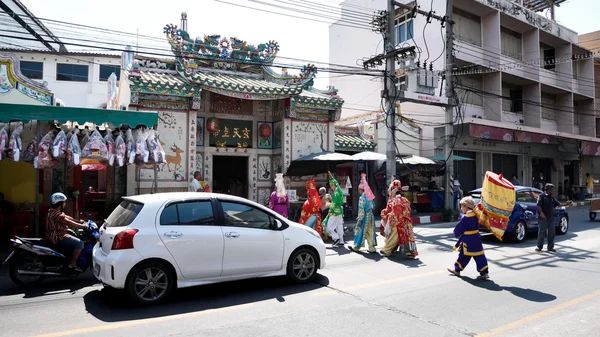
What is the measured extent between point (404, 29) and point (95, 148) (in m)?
18.7

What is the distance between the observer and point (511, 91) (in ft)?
85.4

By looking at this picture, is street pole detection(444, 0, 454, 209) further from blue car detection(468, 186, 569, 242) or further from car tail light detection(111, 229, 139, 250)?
car tail light detection(111, 229, 139, 250)

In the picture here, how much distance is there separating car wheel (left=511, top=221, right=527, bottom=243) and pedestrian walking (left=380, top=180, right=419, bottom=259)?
12.3 ft

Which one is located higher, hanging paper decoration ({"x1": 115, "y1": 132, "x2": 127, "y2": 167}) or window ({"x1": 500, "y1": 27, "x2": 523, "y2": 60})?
window ({"x1": 500, "y1": 27, "x2": 523, "y2": 60})

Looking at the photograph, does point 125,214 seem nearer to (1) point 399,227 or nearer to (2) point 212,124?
(1) point 399,227

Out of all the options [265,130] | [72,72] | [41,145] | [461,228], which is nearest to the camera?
[461,228]

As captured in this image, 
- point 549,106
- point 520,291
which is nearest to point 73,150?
point 520,291

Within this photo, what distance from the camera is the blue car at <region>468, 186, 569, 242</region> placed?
425 inches

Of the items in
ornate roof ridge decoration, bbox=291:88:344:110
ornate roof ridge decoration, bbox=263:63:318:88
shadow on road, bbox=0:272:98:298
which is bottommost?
shadow on road, bbox=0:272:98:298

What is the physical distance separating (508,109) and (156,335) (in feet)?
85.6

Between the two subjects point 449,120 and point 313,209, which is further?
point 449,120

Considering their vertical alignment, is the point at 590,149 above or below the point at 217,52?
below

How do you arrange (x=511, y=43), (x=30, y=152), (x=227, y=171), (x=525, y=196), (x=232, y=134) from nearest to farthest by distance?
1. (x=30, y=152)
2. (x=525, y=196)
3. (x=232, y=134)
4. (x=227, y=171)
5. (x=511, y=43)

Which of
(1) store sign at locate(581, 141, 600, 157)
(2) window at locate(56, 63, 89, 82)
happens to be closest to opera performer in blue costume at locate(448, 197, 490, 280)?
(2) window at locate(56, 63, 89, 82)
